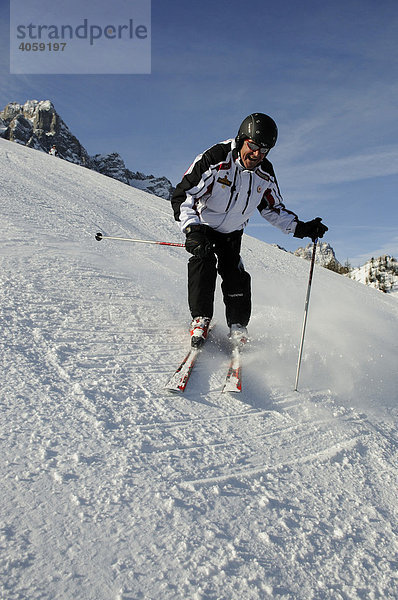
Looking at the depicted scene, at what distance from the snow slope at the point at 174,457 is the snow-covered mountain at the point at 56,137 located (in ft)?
437

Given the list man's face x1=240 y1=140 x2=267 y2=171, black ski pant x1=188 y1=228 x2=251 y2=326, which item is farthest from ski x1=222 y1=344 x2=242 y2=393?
man's face x1=240 y1=140 x2=267 y2=171

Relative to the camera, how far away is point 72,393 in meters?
2.17

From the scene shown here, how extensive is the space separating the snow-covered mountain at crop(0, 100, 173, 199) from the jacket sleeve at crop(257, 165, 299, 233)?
132559 mm

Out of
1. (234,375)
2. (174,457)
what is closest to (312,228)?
(234,375)

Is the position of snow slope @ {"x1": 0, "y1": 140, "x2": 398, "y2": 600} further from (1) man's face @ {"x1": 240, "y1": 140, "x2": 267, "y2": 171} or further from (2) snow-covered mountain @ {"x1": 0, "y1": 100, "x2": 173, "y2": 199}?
(2) snow-covered mountain @ {"x1": 0, "y1": 100, "x2": 173, "y2": 199}

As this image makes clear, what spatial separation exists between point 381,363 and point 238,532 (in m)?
2.77

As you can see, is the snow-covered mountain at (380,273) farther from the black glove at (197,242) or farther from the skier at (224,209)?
the black glove at (197,242)

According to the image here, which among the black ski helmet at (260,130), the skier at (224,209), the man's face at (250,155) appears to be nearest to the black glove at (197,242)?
the skier at (224,209)

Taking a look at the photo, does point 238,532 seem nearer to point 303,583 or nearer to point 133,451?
point 303,583

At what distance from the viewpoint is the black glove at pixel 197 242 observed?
306cm

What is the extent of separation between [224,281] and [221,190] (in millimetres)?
827

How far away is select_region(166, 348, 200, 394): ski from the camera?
243 centimetres

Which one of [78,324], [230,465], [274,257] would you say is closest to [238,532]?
[230,465]

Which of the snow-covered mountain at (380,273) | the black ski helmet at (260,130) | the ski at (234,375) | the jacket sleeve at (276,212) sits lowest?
the snow-covered mountain at (380,273)
